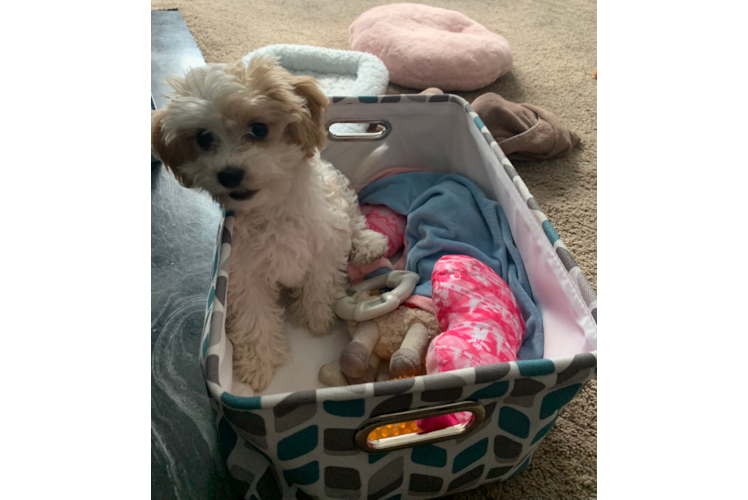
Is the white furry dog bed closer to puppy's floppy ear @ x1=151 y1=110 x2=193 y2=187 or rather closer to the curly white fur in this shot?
the curly white fur

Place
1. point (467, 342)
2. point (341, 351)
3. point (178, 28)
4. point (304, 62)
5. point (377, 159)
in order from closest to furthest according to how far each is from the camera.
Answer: point (467, 342) → point (341, 351) → point (377, 159) → point (304, 62) → point (178, 28)

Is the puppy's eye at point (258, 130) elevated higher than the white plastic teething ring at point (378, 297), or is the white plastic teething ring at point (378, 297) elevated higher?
the puppy's eye at point (258, 130)

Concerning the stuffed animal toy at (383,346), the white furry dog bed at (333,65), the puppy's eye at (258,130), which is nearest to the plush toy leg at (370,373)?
the stuffed animal toy at (383,346)

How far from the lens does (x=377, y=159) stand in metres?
1.49

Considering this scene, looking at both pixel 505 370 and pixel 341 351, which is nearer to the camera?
pixel 505 370

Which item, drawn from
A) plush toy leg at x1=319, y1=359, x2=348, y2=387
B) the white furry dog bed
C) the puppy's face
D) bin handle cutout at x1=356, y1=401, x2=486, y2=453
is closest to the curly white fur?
the puppy's face

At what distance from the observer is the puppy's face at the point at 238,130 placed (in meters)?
0.92

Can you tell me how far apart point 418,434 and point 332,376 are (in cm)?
35

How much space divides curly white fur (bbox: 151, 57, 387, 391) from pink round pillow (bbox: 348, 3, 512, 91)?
1006 millimetres

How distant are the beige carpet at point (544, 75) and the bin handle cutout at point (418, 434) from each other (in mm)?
267

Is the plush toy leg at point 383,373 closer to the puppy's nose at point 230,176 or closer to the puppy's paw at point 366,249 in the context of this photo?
the puppy's paw at point 366,249
